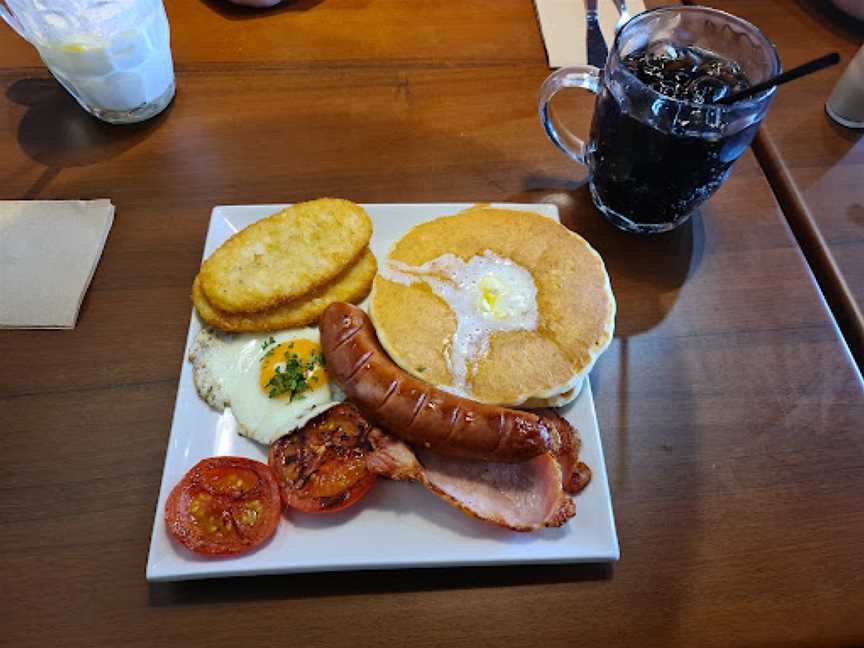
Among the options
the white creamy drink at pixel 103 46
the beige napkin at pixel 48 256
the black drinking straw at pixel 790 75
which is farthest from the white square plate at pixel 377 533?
the white creamy drink at pixel 103 46

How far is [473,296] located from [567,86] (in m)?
0.73

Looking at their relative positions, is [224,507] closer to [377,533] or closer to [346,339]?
[377,533]

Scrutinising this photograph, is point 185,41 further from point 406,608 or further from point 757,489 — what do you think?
point 757,489

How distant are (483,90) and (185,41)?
1.12 m

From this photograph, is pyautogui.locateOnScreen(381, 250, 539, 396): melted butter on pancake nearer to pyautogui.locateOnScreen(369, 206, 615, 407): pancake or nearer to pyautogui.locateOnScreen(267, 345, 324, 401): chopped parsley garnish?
pyautogui.locateOnScreen(369, 206, 615, 407): pancake

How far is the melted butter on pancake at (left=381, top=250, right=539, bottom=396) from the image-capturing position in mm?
1429

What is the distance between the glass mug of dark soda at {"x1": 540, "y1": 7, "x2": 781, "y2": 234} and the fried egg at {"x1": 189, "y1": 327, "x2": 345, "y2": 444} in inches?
37.1

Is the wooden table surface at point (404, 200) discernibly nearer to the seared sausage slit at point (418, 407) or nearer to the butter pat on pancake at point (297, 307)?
the butter pat on pancake at point (297, 307)

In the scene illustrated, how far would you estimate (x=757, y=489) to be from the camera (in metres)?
1.45

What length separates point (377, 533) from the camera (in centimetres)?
129

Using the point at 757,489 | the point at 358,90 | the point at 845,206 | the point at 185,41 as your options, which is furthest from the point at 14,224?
the point at 845,206

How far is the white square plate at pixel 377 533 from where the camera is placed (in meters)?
1.23

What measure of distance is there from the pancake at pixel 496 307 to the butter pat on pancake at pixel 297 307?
0.33ft

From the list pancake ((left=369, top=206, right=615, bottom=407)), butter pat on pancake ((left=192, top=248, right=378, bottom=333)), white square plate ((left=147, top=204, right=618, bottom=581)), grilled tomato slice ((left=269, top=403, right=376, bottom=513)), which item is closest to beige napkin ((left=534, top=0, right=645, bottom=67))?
pancake ((left=369, top=206, right=615, bottom=407))
